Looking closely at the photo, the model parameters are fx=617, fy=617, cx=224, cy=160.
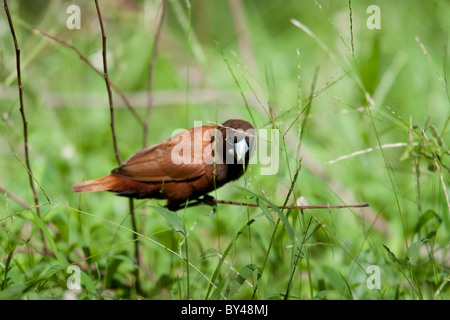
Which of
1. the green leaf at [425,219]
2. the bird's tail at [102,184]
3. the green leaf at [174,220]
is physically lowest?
the green leaf at [425,219]

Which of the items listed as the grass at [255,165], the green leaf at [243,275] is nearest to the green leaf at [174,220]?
the grass at [255,165]

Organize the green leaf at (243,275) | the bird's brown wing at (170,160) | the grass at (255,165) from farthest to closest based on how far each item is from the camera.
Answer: the bird's brown wing at (170,160) < the grass at (255,165) < the green leaf at (243,275)

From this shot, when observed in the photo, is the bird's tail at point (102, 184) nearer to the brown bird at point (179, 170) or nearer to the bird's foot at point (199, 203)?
the brown bird at point (179, 170)

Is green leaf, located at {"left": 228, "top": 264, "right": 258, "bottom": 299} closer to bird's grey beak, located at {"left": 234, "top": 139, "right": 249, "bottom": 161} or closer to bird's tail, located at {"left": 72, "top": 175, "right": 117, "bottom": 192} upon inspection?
bird's grey beak, located at {"left": 234, "top": 139, "right": 249, "bottom": 161}

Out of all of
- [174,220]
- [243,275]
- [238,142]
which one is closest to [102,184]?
[174,220]

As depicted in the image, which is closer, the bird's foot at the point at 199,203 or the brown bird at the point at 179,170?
the brown bird at the point at 179,170

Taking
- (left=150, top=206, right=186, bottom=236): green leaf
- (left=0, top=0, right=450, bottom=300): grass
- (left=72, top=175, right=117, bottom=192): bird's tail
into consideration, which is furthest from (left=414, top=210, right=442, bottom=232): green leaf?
(left=72, top=175, right=117, bottom=192): bird's tail

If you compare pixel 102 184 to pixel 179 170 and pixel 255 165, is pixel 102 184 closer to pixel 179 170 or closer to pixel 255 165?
pixel 179 170
